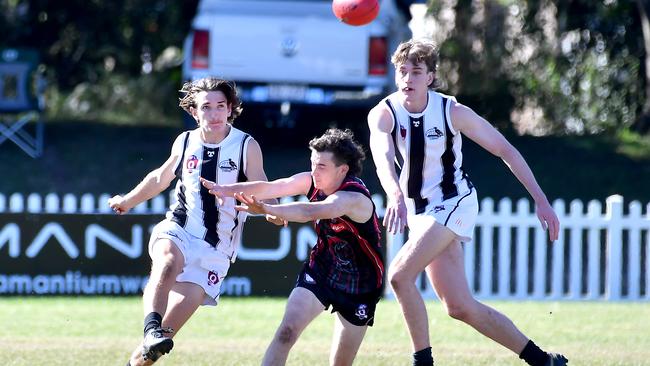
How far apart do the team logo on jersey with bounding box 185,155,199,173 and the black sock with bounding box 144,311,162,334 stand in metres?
0.87

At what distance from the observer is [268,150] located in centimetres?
1625

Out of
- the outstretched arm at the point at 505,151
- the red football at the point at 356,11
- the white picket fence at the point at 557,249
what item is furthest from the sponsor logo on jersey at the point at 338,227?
the white picket fence at the point at 557,249

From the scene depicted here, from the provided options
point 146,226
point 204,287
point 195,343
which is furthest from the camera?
point 146,226

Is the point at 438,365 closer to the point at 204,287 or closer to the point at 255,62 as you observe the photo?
the point at 204,287

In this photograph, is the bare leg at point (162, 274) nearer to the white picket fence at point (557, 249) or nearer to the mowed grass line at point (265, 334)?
the mowed grass line at point (265, 334)

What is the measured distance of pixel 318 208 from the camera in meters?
6.08

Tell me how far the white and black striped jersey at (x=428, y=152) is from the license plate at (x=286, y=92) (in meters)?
7.88

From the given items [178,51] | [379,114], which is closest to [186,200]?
[379,114]

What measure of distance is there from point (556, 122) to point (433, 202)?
45.5 ft

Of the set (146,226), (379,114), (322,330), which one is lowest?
(322,330)

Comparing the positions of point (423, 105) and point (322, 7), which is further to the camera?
point (322, 7)

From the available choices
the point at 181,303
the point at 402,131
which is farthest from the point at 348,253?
the point at 181,303

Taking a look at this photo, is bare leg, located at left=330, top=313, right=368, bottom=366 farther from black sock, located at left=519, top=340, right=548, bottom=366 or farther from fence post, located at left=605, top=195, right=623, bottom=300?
fence post, located at left=605, top=195, right=623, bottom=300

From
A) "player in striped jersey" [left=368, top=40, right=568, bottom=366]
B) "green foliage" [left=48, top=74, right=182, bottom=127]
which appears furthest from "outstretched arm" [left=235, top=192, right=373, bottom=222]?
"green foliage" [left=48, top=74, right=182, bottom=127]
